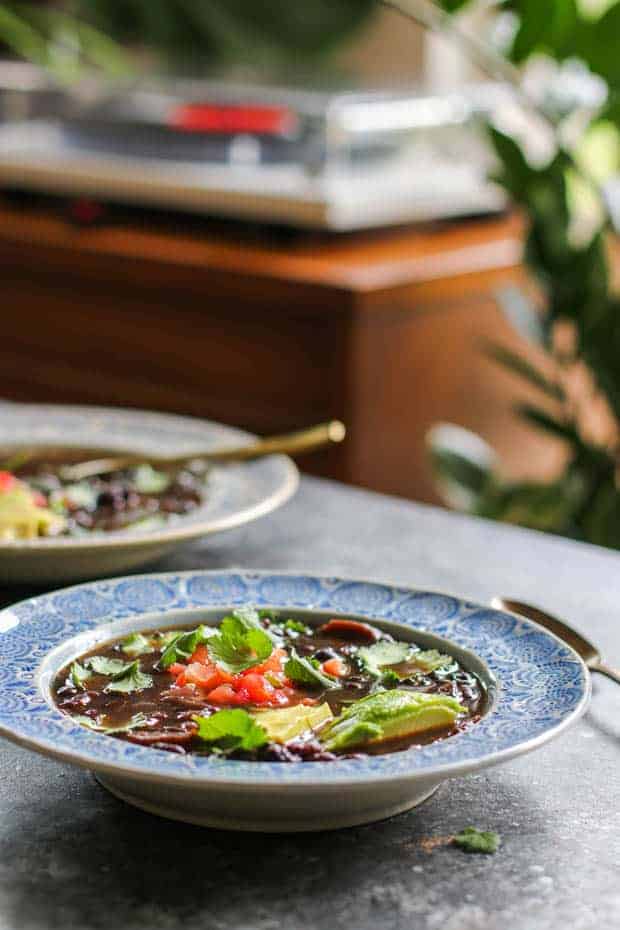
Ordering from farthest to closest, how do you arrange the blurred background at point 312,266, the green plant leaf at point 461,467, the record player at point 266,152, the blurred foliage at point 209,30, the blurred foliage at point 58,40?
the blurred foliage at point 209,30 < the blurred foliage at point 58,40 < the record player at point 266,152 < the blurred background at point 312,266 < the green plant leaf at point 461,467

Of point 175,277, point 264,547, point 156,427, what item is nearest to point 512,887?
point 264,547

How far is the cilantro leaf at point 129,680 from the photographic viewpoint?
93 cm

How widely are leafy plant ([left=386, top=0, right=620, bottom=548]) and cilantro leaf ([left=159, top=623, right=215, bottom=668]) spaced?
1178 millimetres

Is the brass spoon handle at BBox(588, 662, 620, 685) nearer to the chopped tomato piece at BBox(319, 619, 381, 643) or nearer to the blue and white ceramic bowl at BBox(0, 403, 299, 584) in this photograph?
the chopped tomato piece at BBox(319, 619, 381, 643)

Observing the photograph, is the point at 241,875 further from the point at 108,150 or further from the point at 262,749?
the point at 108,150

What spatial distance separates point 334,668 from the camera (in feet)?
3.21

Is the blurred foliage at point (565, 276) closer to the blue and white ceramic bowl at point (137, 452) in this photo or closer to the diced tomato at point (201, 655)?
the blue and white ceramic bowl at point (137, 452)

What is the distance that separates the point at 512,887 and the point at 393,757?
0.31ft

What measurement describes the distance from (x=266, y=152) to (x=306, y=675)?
2234 millimetres

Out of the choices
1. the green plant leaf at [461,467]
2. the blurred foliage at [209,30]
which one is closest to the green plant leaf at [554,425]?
the green plant leaf at [461,467]

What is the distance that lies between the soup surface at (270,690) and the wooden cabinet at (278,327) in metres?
1.72

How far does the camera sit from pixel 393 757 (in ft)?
2.70

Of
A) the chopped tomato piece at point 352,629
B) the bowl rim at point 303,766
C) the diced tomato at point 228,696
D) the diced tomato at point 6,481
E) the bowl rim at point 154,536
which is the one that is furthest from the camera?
the diced tomato at point 6,481

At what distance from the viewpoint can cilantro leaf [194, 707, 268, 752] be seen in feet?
2.75
